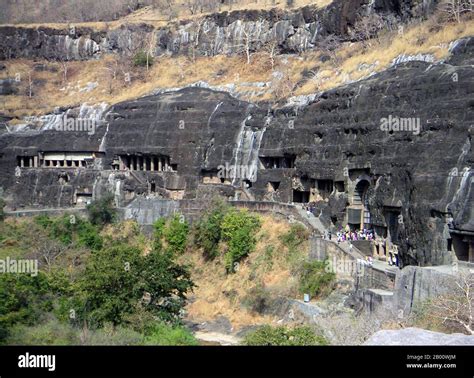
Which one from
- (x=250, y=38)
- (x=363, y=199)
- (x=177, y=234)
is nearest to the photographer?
(x=363, y=199)

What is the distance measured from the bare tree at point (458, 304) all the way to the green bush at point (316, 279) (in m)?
9.80

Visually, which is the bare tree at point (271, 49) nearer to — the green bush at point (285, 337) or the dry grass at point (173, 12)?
the dry grass at point (173, 12)

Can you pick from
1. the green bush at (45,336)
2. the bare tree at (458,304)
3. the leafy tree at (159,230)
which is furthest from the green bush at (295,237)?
the green bush at (45,336)

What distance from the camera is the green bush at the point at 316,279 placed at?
34000 millimetres

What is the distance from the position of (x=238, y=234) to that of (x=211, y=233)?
2.50 metres

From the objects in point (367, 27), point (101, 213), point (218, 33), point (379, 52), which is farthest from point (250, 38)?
point (101, 213)

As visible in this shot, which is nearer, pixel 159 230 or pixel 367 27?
pixel 159 230

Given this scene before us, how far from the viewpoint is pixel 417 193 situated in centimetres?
3119

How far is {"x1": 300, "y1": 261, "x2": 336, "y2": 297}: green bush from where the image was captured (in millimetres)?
34000

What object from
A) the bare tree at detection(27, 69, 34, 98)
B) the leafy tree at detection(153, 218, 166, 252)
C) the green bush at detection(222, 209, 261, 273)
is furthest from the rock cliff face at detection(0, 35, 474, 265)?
the bare tree at detection(27, 69, 34, 98)

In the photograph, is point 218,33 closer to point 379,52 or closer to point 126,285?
point 379,52

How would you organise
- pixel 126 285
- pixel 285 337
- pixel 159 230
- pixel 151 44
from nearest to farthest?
pixel 285 337, pixel 126 285, pixel 159 230, pixel 151 44

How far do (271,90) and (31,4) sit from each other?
6175cm

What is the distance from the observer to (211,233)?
1699 inches
